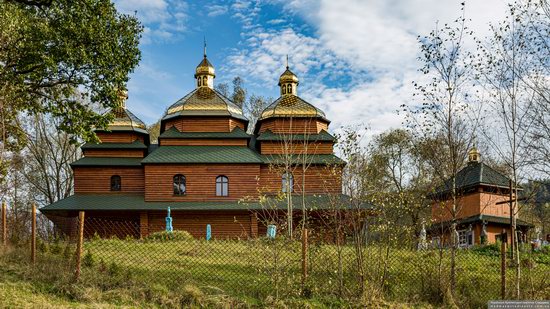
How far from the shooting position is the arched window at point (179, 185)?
2184 centimetres

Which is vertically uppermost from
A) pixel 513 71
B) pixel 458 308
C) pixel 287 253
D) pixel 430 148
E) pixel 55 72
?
pixel 55 72

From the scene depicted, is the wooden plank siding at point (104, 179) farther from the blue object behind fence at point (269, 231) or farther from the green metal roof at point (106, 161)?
the blue object behind fence at point (269, 231)

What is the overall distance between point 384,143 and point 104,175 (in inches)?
684

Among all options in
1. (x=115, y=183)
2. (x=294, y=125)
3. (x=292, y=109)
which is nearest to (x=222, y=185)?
(x=294, y=125)

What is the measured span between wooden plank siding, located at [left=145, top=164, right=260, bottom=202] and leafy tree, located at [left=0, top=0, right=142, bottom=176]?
23.9 feet

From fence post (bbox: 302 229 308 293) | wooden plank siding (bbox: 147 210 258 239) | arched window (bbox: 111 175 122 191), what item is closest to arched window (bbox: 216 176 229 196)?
wooden plank siding (bbox: 147 210 258 239)

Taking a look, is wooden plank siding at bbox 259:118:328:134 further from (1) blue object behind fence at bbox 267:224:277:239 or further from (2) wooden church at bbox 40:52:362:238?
(1) blue object behind fence at bbox 267:224:277:239

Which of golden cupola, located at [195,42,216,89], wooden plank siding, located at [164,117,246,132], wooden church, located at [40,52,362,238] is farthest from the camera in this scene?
golden cupola, located at [195,42,216,89]

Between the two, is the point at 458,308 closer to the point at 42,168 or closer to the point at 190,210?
the point at 190,210

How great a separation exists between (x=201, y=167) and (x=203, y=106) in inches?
123

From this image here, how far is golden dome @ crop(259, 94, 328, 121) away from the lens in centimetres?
2367

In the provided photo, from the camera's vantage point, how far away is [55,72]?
14.1 m

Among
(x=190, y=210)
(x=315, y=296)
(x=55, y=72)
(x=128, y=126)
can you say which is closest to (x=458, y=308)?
(x=315, y=296)

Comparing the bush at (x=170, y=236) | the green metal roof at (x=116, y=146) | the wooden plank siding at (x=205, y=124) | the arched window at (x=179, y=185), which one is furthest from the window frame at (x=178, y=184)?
the bush at (x=170, y=236)
